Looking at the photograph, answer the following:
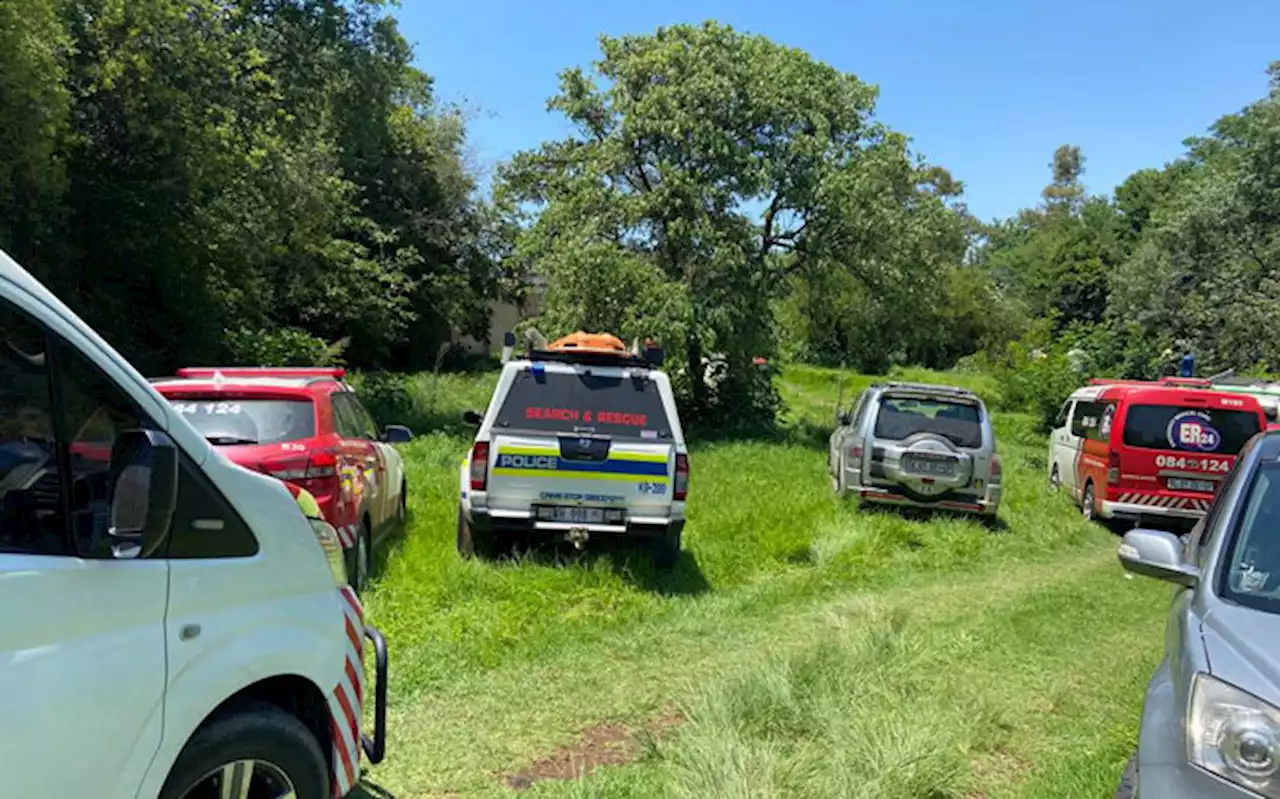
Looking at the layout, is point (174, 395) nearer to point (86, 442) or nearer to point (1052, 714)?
point (86, 442)

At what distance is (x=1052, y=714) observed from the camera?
521cm

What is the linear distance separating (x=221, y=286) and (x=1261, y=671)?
1780cm

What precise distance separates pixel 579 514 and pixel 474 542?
1.15 metres

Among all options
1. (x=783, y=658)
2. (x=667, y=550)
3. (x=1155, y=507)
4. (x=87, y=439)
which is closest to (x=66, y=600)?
(x=87, y=439)

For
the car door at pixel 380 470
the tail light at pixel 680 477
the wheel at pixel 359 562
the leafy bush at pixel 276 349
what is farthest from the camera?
the leafy bush at pixel 276 349

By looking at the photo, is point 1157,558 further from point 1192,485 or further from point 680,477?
point 1192,485

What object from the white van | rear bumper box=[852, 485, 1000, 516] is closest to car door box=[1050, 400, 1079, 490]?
rear bumper box=[852, 485, 1000, 516]

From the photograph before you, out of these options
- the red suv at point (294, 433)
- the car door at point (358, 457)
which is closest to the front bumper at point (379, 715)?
the red suv at point (294, 433)

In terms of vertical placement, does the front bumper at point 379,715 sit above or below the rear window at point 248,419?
below

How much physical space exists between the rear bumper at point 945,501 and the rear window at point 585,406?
445 centimetres

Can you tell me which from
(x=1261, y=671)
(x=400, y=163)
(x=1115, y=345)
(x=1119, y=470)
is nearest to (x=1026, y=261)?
(x=1115, y=345)

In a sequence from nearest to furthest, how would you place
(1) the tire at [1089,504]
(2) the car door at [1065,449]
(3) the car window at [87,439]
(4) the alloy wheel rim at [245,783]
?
(3) the car window at [87,439] → (4) the alloy wheel rim at [245,783] → (1) the tire at [1089,504] → (2) the car door at [1065,449]

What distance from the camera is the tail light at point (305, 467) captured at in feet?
21.4

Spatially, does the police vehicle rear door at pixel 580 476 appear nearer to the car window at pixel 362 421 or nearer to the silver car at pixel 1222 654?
the car window at pixel 362 421
